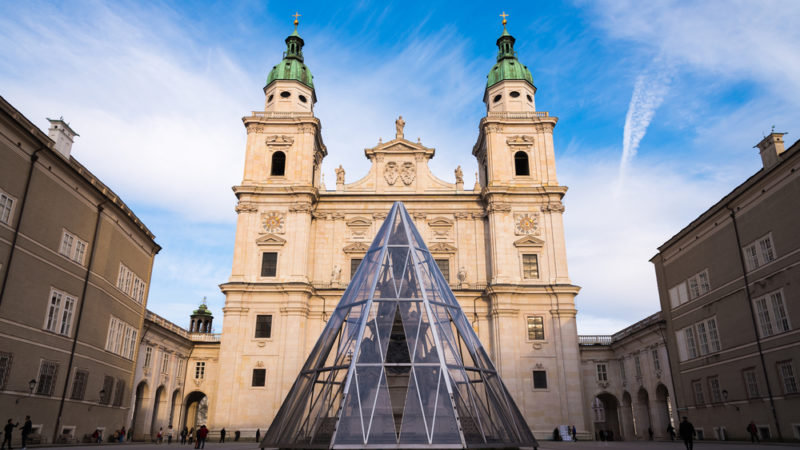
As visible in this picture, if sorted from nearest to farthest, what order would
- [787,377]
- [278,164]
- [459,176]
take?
[787,377] < [278,164] < [459,176]

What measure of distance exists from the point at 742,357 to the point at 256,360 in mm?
27251

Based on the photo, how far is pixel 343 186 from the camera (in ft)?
136

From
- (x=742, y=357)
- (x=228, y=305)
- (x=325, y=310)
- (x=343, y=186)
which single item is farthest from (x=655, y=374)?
(x=228, y=305)

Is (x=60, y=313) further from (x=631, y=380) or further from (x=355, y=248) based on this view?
(x=631, y=380)

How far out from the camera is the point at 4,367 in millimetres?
20188

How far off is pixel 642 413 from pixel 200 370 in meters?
32.6

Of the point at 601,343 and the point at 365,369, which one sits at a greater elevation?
the point at 601,343

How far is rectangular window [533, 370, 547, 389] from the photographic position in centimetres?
3566

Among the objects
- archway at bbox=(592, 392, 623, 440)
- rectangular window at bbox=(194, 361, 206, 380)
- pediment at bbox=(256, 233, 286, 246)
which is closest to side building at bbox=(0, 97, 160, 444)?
pediment at bbox=(256, 233, 286, 246)

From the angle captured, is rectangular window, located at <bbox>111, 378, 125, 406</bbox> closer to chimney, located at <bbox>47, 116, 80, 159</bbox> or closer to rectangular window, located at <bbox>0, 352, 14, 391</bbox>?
rectangular window, located at <bbox>0, 352, 14, 391</bbox>

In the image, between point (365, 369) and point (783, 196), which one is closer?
point (365, 369)

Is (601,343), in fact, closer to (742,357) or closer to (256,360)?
(742,357)

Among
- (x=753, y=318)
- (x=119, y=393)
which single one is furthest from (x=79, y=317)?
(x=753, y=318)

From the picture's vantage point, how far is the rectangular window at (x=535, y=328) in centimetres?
3684
